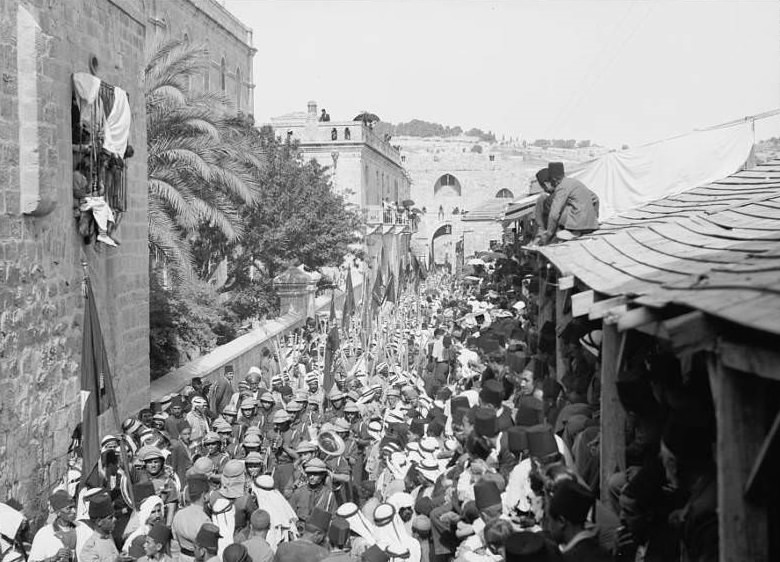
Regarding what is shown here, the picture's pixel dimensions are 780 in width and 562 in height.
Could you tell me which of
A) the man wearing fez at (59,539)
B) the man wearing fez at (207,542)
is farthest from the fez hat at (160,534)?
the man wearing fez at (59,539)

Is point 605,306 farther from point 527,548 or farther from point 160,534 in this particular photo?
point 160,534

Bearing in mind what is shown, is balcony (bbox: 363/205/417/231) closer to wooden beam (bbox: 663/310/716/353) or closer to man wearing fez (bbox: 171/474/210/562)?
man wearing fez (bbox: 171/474/210/562)

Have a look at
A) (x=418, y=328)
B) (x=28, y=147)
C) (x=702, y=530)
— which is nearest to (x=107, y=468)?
(x=28, y=147)

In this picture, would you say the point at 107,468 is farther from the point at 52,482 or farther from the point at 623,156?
the point at 623,156

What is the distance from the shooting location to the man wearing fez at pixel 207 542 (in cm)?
613

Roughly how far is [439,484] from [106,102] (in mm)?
6941

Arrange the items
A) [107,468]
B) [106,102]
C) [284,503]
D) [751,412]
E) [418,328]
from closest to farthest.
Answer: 1. [751,412]
2. [284,503]
3. [107,468]
4. [106,102]
5. [418,328]

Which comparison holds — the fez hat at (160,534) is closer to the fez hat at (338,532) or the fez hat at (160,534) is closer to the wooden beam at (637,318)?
the fez hat at (338,532)

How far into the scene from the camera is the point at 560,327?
800 centimetres

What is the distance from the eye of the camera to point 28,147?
961 cm

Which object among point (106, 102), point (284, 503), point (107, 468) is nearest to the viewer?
point (284, 503)

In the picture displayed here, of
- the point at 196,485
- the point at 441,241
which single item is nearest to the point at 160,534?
the point at 196,485

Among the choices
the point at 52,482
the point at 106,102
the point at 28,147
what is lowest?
the point at 52,482

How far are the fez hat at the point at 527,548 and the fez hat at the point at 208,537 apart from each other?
2.25 m
